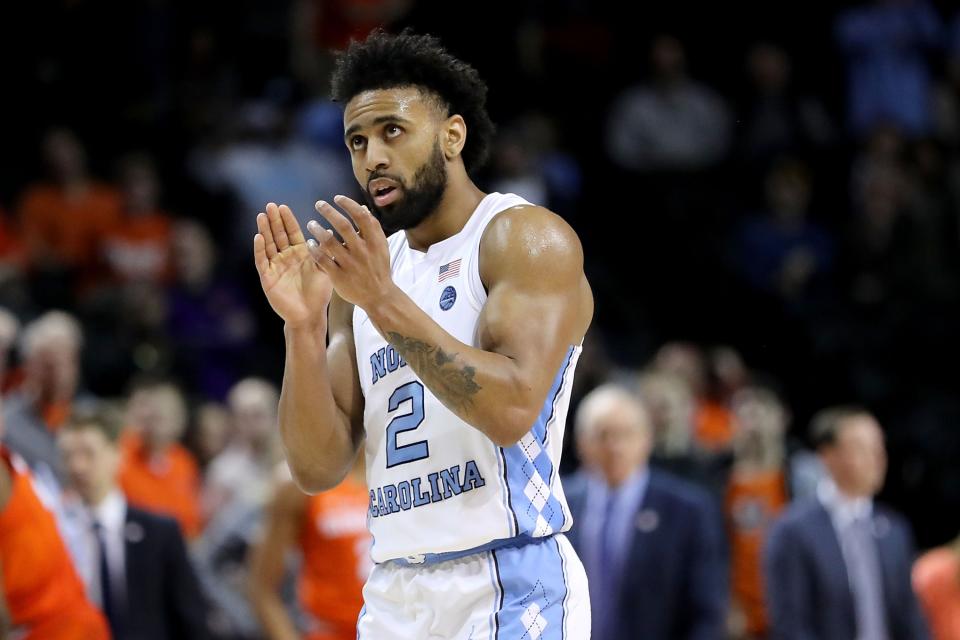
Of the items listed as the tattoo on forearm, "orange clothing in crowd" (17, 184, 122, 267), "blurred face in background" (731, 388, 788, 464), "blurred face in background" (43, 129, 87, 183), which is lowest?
the tattoo on forearm

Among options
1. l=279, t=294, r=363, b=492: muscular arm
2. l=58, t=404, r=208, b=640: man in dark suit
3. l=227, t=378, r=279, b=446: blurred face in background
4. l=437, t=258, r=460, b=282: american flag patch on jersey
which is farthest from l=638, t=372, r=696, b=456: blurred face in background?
l=437, t=258, r=460, b=282: american flag patch on jersey

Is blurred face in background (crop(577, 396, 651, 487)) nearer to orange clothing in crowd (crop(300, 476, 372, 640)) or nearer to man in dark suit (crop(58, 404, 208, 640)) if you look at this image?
orange clothing in crowd (crop(300, 476, 372, 640))

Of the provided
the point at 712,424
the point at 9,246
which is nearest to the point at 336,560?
the point at 712,424

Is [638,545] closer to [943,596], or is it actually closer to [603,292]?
[943,596]

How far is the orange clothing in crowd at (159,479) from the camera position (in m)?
8.76

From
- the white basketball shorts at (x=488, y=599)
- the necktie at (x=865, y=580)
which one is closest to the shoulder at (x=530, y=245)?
the white basketball shorts at (x=488, y=599)

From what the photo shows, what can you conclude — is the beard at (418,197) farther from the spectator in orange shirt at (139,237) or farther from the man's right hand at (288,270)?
the spectator in orange shirt at (139,237)

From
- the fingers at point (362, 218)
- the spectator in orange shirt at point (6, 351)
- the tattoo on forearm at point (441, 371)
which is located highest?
the spectator in orange shirt at point (6, 351)

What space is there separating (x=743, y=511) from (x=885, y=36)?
576 cm

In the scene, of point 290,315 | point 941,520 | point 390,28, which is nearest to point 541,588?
point 290,315

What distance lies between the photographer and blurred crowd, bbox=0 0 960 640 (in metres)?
7.43

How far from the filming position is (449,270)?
399 centimetres

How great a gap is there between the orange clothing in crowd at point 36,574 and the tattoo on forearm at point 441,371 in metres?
2.09

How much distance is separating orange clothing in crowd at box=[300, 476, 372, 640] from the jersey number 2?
320 cm
